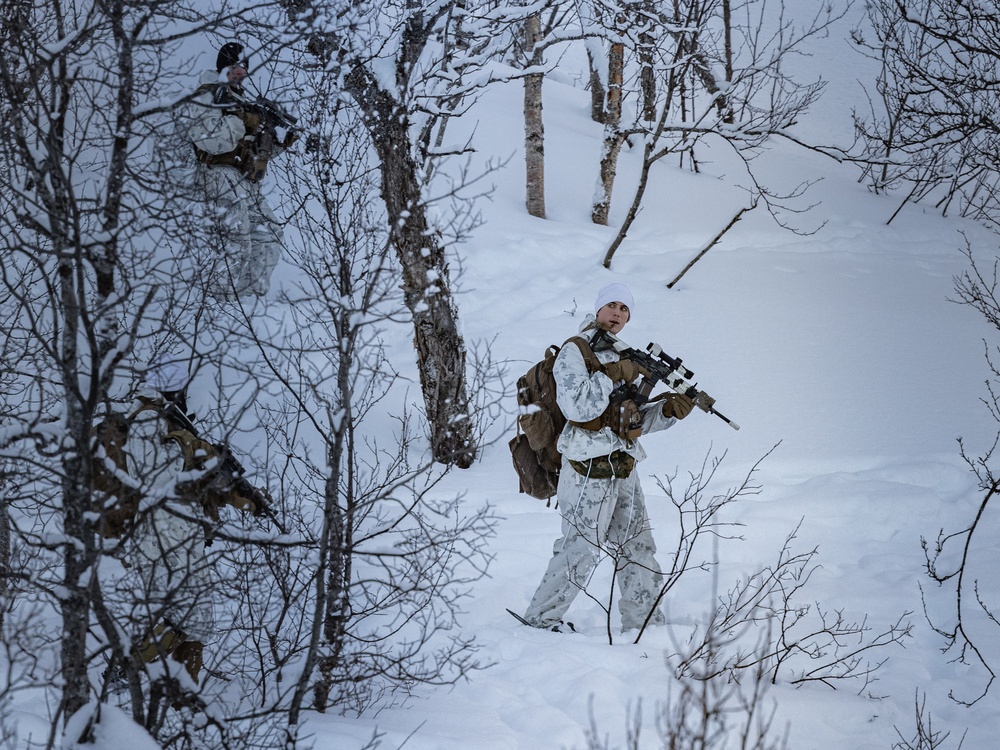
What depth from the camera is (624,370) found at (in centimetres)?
438

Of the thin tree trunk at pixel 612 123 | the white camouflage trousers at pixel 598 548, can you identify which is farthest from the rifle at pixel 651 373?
the thin tree trunk at pixel 612 123

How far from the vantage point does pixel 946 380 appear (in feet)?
25.6

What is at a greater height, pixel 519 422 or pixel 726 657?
pixel 519 422

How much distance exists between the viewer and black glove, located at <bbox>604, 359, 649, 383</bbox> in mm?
4355

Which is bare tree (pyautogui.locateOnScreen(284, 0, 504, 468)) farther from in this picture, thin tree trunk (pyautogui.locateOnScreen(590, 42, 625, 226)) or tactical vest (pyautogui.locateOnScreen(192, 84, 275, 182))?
thin tree trunk (pyautogui.locateOnScreen(590, 42, 625, 226))

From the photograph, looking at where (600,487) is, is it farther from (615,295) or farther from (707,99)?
(707,99)

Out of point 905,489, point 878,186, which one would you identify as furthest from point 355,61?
point 878,186

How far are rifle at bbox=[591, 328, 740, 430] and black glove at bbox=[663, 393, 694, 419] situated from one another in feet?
0.08

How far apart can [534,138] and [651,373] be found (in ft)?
19.5

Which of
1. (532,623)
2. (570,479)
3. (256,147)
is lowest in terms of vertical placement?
(532,623)

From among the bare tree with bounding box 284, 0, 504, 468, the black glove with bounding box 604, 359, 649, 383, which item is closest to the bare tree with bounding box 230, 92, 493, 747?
the bare tree with bounding box 284, 0, 504, 468

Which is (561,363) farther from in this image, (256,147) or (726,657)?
(256,147)

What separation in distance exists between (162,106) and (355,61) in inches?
84.5

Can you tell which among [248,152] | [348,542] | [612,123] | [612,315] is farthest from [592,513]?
[612,123]
